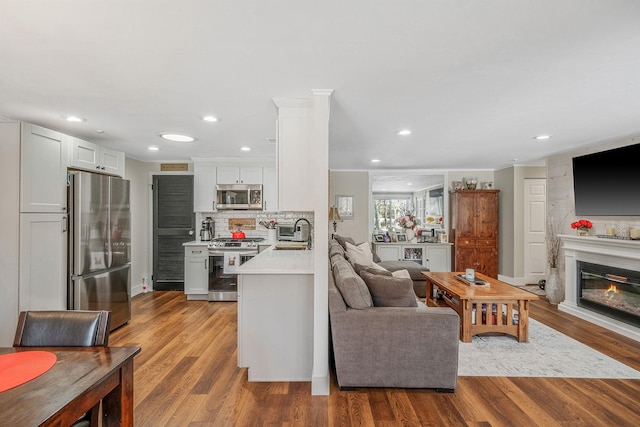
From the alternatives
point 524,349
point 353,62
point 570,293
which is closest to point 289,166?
point 353,62

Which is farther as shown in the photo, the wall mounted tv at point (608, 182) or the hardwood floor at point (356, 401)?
the wall mounted tv at point (608, 182)

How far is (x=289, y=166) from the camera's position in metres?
2.53

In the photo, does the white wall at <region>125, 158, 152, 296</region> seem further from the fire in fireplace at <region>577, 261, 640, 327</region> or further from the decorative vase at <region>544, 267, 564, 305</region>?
the fire in fireplace at <region>577, 261, 640, 327</region>

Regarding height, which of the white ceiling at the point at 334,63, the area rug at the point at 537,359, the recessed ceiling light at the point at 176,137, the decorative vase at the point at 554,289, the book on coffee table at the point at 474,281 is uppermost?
the recessed ceiling light at the point at 176,137

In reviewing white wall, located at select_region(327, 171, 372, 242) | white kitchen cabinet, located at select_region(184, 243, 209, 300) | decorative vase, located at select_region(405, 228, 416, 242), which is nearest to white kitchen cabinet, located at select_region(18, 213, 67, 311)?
white kitchen cabinet, located at select_region(184, 243, 209, 300)

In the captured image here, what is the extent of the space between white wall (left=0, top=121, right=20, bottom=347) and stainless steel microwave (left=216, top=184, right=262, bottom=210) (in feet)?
8.64

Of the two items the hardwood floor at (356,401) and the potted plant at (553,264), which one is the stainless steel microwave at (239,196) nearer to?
the hardwood floor at (356,401)

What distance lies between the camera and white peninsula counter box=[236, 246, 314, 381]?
102 inches

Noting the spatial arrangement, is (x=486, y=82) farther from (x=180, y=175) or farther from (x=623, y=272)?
(x=180, y=175)

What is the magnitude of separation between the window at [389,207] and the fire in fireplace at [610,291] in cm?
614

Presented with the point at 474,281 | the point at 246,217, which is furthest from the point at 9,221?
the point at 474,281

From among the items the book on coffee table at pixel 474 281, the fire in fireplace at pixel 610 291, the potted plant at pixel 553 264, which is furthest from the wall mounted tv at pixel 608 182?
the book on coffee table at pixel 474 281

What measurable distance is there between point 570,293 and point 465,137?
2.74 meters

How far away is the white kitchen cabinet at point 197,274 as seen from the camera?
4945mm
